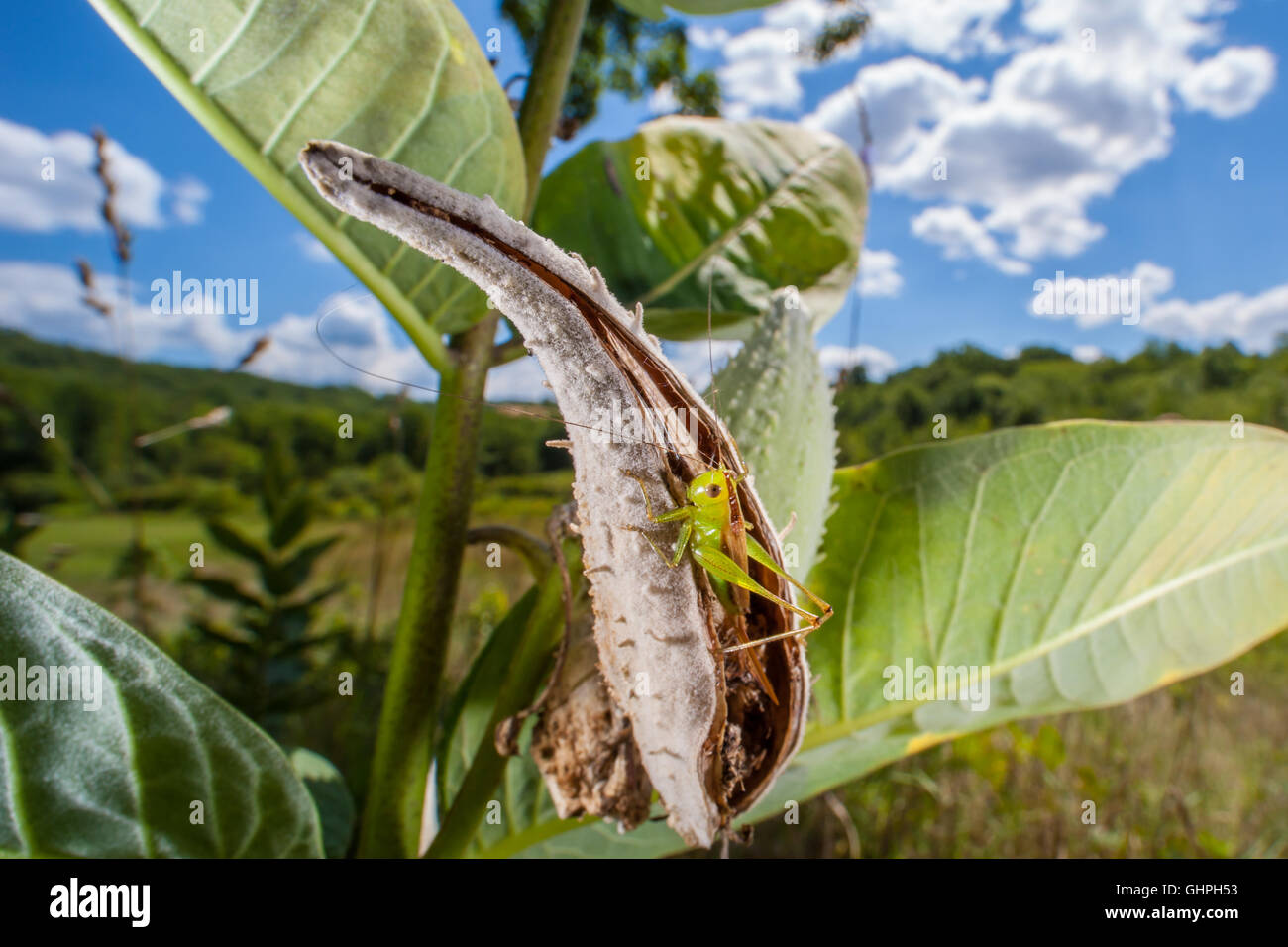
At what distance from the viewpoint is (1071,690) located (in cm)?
36

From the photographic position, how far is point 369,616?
3.19 feet

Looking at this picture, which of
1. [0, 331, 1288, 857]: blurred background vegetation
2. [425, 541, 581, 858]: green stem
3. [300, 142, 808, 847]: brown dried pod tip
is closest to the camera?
[300, 142, 808, 847]: brown dried pod tip

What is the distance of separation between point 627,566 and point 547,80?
237mm

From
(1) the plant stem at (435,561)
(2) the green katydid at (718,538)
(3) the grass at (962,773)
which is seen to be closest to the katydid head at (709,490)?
(2) the green katydid at (718,538)

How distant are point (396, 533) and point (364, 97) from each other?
0.93 meters

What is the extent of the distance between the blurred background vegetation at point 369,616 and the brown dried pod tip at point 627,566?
128 mm

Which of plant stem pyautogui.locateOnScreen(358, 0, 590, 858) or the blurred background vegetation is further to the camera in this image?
the blurred background vegetation

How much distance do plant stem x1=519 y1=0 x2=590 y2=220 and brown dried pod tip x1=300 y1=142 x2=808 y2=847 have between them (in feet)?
0.52

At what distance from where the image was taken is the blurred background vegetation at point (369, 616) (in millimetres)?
780

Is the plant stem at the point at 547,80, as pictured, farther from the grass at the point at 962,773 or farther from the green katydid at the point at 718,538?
the grass at the point at 962,773

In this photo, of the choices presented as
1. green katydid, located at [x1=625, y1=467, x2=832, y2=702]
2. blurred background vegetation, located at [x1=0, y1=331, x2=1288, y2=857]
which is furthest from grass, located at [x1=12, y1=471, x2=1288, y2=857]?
green katydid, located at [x1=625, y1=467, x2=832, y2=702]

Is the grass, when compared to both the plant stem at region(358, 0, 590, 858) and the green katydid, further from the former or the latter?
the green katydid

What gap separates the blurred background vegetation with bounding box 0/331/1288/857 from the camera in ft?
2.56

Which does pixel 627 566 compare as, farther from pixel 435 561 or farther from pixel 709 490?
pixel 435 561
